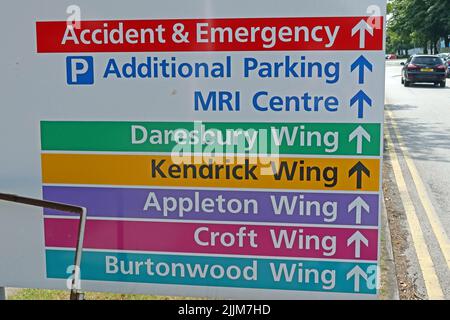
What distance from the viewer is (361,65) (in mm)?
2809

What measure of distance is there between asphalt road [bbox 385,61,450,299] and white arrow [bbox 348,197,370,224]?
1787 mm

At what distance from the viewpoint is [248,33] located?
9.43 feet

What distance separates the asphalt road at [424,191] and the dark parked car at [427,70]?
31.6ft

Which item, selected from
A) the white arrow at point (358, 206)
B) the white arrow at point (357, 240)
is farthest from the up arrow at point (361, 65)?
the white arrow at point (357, 240)

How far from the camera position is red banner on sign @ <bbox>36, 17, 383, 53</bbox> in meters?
2.79

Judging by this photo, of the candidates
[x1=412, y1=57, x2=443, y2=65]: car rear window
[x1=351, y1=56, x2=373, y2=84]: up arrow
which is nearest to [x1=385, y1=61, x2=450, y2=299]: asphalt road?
[x1=351, y1=56, x2=373, y2=84]: up arrow

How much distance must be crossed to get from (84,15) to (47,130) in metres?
0.66

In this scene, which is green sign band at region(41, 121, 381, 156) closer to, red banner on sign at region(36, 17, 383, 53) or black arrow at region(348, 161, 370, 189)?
black arrow at region(348, 161, 370, 189)

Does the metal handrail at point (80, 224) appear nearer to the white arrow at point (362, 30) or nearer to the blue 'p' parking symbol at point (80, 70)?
the blue 'p' parking symbol at point (80, 70)

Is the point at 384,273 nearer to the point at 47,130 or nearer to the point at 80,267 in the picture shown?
the point at 80,267

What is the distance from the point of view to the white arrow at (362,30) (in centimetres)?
277

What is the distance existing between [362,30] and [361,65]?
6.7 inches

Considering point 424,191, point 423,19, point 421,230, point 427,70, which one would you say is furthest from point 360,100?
point 423,19
